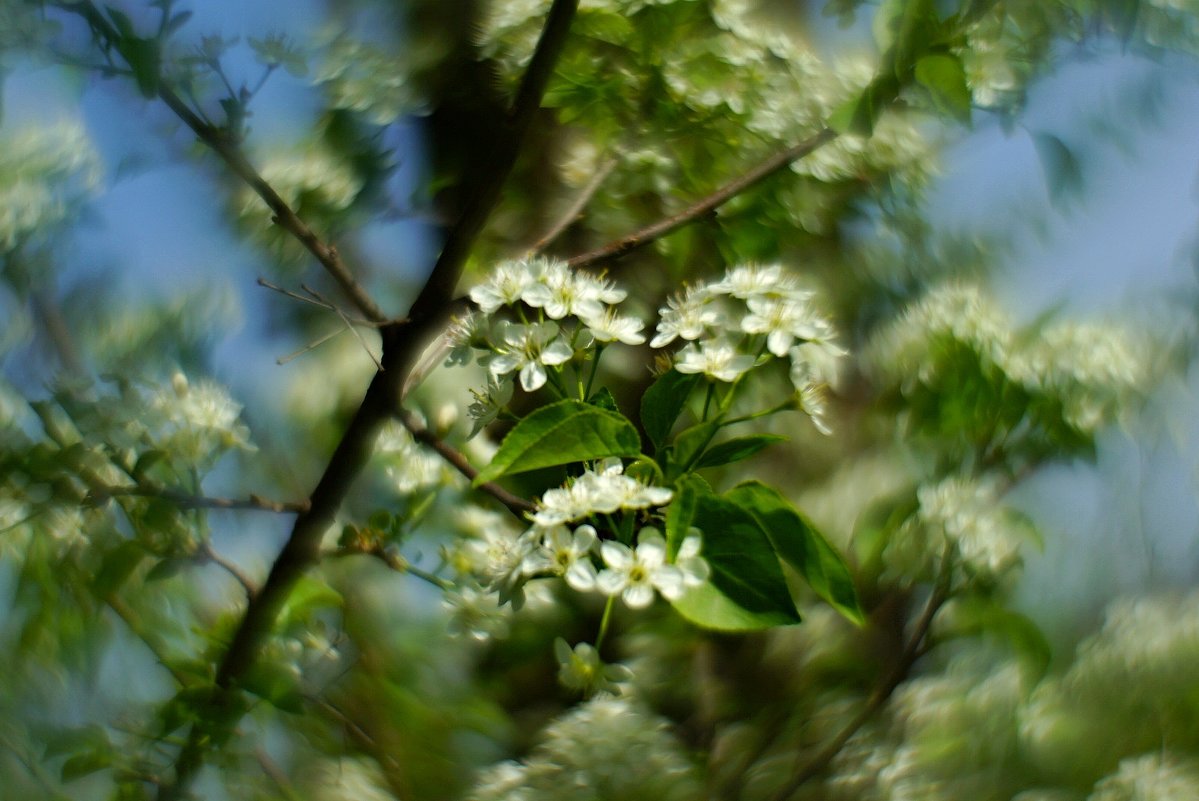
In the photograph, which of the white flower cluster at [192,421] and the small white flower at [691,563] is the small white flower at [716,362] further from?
the white flower cluster at [192,421]

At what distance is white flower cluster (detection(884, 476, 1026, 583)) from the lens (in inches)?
28.0

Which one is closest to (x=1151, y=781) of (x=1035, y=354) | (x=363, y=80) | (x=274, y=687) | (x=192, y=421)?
(x=1035, y=354)

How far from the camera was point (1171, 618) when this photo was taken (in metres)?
0.71

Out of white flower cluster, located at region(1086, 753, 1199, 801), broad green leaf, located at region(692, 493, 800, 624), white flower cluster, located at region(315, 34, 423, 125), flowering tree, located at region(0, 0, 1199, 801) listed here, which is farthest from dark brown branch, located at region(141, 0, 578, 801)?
white flower cluster, located at region(1086, 753, 1199, 801)

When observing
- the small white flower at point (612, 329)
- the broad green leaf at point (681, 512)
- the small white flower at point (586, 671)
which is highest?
the small white flower at point (612, 329)

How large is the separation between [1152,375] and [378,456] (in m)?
0.58

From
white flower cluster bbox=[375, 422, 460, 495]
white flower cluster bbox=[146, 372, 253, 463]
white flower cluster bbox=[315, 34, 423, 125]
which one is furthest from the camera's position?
white flower cluster bbox=[315, 34, 423, 125]

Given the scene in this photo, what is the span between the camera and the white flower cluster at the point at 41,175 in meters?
0.83

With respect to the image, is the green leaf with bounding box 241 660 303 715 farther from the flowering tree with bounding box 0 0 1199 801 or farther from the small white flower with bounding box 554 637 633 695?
the small white flower with bounding box 554 637 633 695

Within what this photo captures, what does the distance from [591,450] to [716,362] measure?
84mm

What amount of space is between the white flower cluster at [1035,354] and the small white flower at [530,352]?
36 centimetres

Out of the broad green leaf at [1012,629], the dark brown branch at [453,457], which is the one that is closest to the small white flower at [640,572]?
the dark brown branch at [453,457]

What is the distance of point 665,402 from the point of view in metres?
0.53

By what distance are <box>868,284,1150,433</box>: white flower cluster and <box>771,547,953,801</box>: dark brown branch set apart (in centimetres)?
14
